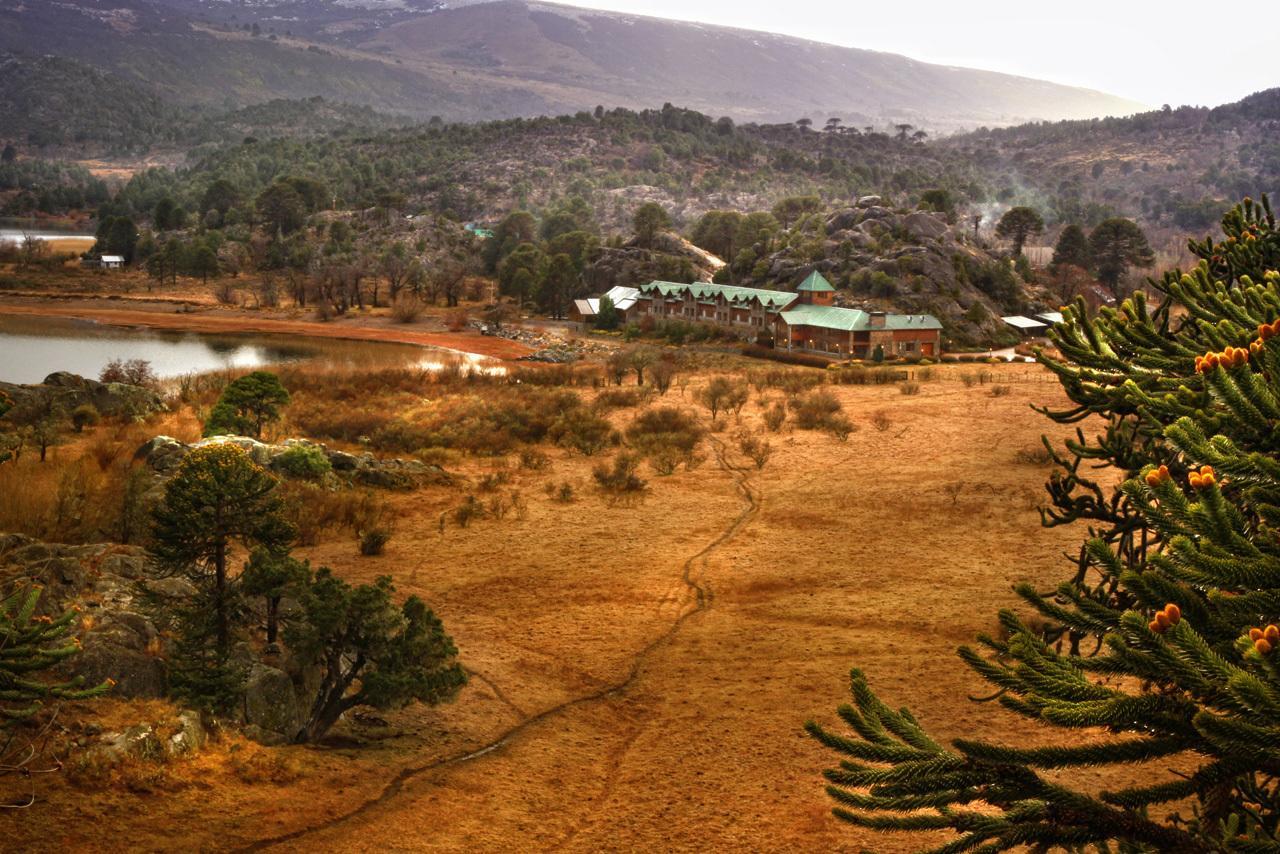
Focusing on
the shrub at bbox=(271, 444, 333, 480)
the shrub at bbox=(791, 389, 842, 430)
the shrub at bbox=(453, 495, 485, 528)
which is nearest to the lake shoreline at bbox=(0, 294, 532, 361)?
the shrub at bbox=(791, 389, 842, 430)

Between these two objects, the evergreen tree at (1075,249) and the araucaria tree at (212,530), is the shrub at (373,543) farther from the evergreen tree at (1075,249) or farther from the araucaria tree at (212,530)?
the evergreen tree at (1075,249)

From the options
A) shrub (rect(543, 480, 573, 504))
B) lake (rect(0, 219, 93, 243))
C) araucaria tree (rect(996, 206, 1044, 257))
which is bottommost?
lake (rect(0, 219, 93, 243))

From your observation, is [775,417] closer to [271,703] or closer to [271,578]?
[271,578]

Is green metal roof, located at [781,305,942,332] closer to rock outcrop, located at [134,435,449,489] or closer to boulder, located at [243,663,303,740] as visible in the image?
rock outcrop, located at [134,435,449,489]

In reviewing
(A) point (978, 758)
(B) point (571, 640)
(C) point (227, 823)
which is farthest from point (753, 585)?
(A) point (978, 758)

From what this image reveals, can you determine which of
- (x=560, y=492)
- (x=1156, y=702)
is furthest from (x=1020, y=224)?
(x=1156, y=702)

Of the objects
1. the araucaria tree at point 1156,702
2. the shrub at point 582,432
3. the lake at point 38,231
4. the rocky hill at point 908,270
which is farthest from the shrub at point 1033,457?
the lake at point 38,231
